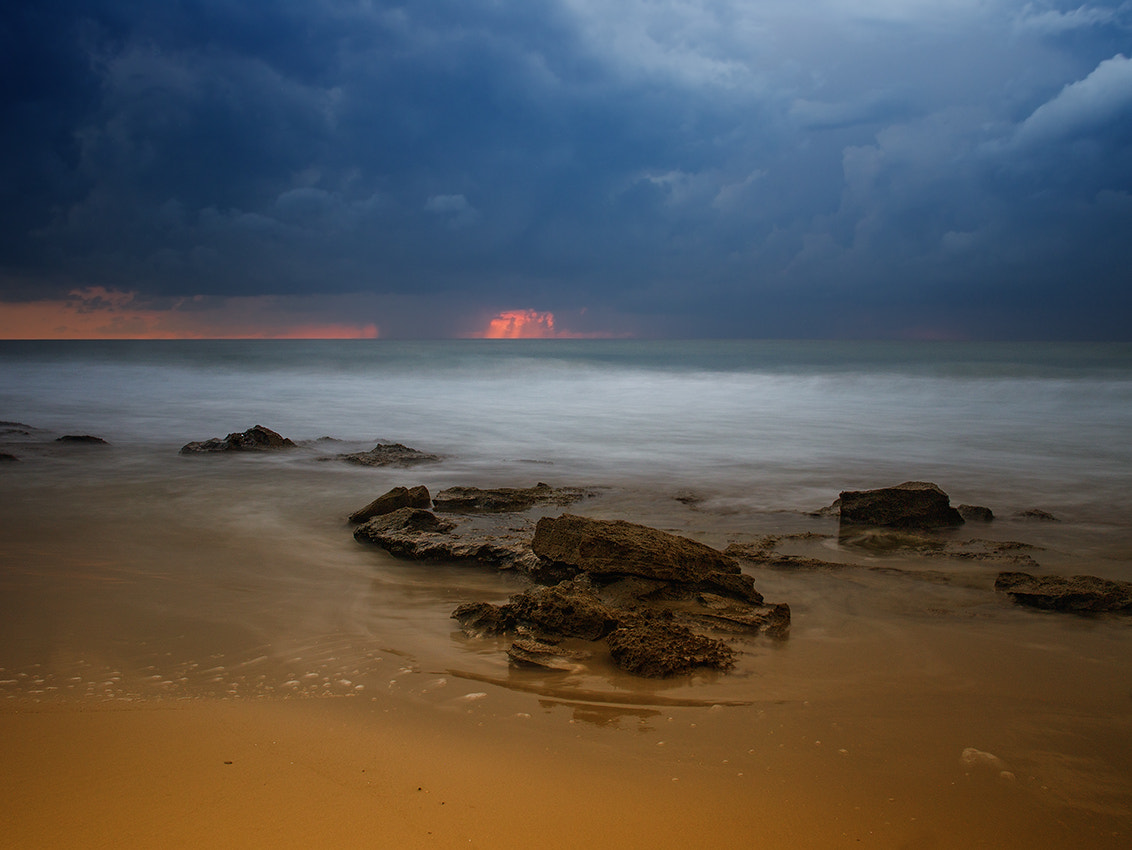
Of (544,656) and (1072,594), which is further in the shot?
(1072,594)

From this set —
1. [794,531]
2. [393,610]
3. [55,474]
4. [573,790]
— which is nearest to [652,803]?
[573,790]

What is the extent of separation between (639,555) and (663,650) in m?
0.87

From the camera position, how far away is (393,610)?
382cm

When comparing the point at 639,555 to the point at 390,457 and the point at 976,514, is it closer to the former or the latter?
the point at 976,514

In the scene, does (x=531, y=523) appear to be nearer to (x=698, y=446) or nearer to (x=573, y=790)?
(x=573, y=790)

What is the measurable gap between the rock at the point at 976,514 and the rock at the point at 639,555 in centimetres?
343

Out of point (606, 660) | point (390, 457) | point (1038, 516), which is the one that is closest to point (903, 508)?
point (1038, 516)

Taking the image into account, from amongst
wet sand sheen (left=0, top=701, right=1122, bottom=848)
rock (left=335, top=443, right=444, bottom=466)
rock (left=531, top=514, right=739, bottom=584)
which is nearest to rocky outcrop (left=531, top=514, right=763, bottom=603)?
rock (left=531, top=514, right=739, bottom=584)

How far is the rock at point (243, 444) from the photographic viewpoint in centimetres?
975

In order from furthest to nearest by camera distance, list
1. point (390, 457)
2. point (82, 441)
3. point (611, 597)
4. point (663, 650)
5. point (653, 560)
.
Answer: point (82, 441)
point (390, 457)
point (653, 560)
point (611, 597)
point (663, 650)

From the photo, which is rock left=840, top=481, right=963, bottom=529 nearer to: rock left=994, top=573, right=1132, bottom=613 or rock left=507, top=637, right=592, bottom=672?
rock left=994, top=573, right=1132, bottom=613

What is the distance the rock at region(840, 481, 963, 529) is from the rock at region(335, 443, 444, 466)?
529 cm

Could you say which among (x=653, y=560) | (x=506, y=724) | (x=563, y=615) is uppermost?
(x=653, y=560)

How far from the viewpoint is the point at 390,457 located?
927 centimetres
